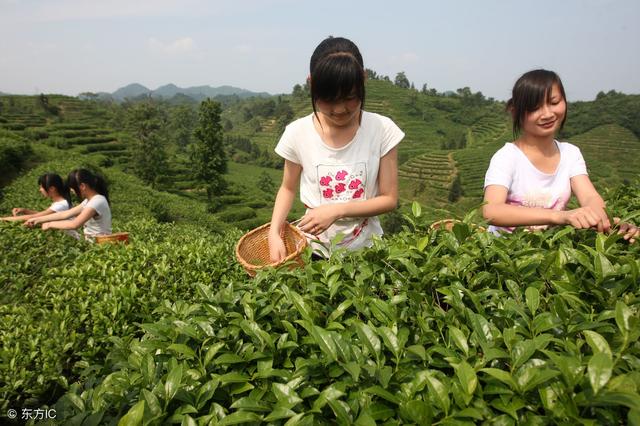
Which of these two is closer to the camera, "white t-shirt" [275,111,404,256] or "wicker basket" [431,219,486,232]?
"wicker basket" [431,219,486,232]

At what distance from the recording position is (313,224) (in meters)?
2.08

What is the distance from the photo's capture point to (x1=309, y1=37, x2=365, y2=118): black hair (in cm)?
195

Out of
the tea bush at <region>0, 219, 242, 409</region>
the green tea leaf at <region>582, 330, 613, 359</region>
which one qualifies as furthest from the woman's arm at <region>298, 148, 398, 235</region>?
the green tea leaf at <region>582, 330, 613, 359</region>

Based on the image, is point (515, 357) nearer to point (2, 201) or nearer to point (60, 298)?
point (60, 298)

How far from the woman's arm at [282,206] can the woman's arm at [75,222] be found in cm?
323

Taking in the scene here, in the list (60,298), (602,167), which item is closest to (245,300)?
(60,298)

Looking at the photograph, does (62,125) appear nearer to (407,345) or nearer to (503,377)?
(407,345)

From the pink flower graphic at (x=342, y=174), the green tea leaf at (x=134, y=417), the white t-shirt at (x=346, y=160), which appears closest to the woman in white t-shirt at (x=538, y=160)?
the white t-shirt at (x=346, y=160)

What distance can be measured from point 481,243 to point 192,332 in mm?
1087

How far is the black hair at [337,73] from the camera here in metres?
1.95

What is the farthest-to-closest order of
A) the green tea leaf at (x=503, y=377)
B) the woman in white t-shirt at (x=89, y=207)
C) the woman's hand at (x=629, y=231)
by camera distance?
the woman in white t-shirt at (x=89, y=207), the woman's hand at (x=629, y=231), the green tea leaf at (x=503, y=377)

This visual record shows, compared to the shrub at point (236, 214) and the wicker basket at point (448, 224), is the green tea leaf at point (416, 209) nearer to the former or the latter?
the wicker basket at point (448, 224)

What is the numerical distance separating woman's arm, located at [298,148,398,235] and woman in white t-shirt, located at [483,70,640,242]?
1.78ft

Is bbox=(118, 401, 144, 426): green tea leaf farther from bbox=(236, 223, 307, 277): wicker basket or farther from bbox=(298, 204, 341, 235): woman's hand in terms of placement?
bbox=(236, 223, 307, 277): wicker basket
